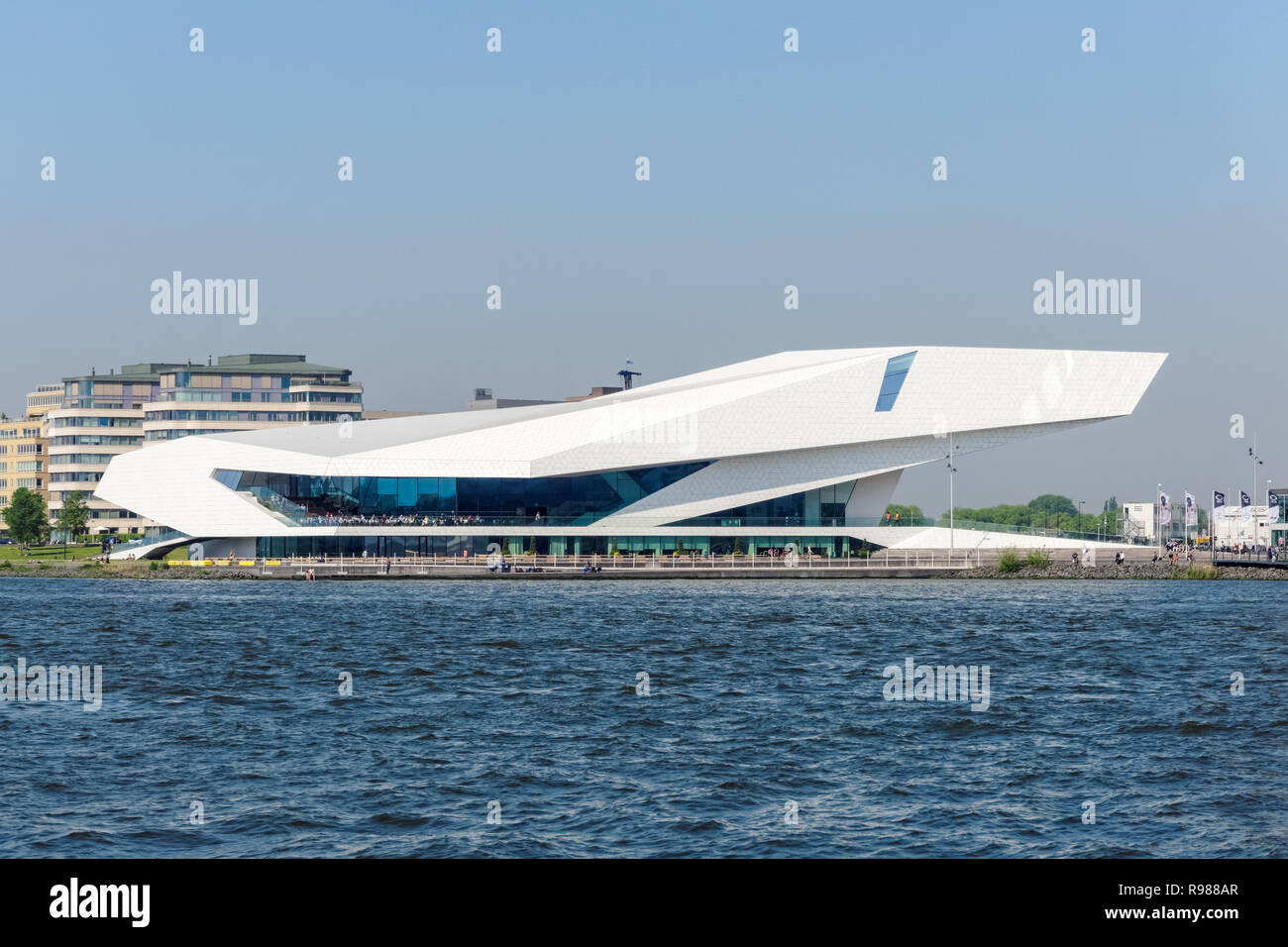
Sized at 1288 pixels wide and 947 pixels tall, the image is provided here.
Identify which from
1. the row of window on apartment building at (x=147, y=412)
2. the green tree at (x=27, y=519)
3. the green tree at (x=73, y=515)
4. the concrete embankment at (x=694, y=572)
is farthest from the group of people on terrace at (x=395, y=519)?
the green tree at (x=73, y=515)

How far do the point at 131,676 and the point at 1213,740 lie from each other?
69.8 feet

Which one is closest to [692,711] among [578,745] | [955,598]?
[578,745]

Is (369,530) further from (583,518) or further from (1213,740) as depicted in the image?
(1213,740)

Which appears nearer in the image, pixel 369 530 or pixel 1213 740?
pixel 1213 740

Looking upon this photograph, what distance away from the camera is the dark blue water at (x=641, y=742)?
49.6ft

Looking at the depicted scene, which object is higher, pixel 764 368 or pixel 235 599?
pixel 764 368

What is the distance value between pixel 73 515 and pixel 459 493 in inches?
2139

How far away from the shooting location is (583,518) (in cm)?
7694

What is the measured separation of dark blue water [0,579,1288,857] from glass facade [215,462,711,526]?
108 feet

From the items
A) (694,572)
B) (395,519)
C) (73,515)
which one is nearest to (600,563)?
(694,572)

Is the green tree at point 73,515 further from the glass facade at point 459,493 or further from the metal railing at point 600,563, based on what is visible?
the glass facade at point 459,493

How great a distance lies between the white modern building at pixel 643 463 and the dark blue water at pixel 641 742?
32.3 meters

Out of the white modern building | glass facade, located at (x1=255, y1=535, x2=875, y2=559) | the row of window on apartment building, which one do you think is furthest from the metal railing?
the row of window on apartment building
